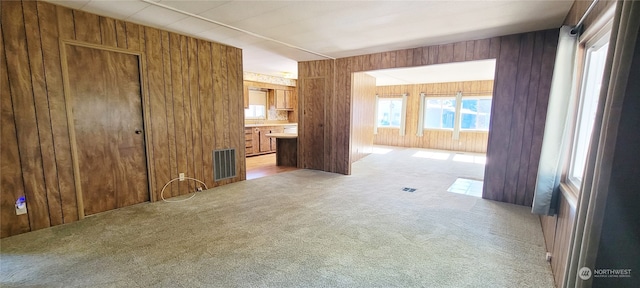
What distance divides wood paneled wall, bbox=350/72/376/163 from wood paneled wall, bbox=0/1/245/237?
3.27 metres

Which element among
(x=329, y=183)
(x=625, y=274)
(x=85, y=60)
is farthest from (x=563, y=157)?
(x=85, y=60)

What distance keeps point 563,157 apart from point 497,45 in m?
2.08

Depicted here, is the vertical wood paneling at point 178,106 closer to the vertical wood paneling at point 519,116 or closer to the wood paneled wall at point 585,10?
the wood paneled wall at point 585,10

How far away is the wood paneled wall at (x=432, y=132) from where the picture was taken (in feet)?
27.0

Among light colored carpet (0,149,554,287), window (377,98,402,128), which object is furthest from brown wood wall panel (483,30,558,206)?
window (377,98,402,128)

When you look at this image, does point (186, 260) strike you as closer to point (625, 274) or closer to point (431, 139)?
point (625, 274)

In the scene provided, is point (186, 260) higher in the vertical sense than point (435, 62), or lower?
lower

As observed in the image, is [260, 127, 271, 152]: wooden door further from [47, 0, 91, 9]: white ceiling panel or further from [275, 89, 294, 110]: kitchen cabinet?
[47, 0, 91, 9]: white ceiling panel

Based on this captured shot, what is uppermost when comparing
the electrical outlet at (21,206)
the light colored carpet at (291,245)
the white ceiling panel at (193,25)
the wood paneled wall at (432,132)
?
the white ceiling panel at (193,25)

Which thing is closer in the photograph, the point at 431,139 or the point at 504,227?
the point at 504,227

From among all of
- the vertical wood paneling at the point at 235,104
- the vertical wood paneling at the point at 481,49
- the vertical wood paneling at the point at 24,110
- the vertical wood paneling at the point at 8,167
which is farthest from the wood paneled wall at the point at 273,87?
the vertical wood paneling at the point at 481,49

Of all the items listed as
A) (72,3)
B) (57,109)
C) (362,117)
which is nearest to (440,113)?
(362,117)

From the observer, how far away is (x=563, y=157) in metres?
2.23

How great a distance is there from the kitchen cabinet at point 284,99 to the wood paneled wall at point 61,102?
460 centimetres
